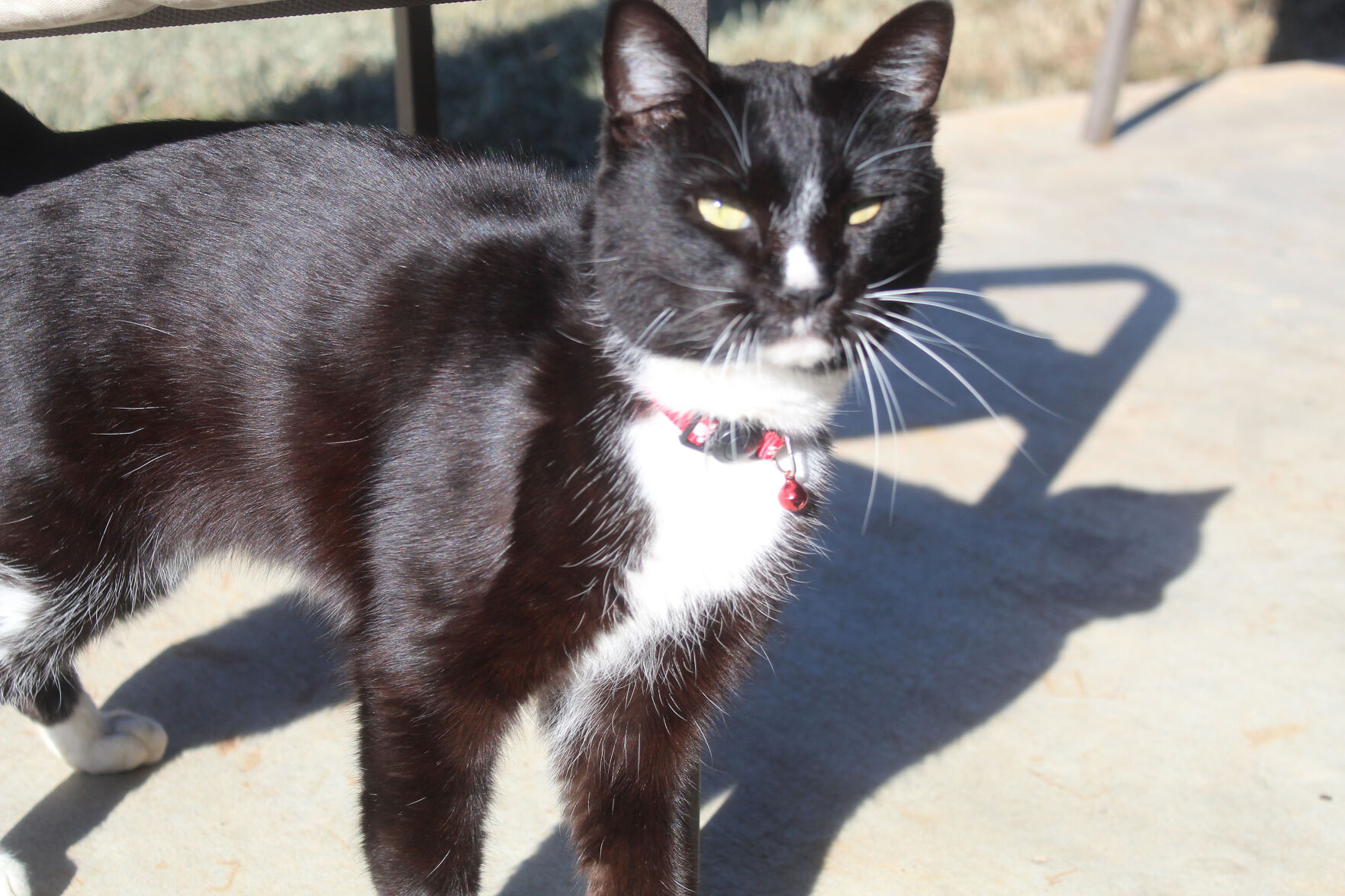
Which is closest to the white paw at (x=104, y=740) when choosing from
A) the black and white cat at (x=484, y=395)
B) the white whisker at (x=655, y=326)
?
the black and white cat at (x=484, y=395)

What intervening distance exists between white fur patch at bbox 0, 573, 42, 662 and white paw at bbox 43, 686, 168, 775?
0.75 ft

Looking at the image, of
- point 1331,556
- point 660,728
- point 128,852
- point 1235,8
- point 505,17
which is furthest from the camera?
point 1235,8

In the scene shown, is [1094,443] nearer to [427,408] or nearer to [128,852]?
[427,408]

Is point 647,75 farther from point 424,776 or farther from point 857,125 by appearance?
point 424,776

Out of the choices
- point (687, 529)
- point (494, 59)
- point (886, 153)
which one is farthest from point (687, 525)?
point (494, 59)

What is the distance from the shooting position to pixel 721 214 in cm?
132

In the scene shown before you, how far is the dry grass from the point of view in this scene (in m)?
4.58

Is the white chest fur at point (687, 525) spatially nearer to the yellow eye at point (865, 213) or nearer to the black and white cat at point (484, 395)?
the black and white cat at point (484, 395)

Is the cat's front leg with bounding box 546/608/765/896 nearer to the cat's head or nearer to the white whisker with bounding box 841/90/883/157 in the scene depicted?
the cat's head

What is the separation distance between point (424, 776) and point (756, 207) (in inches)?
32.1

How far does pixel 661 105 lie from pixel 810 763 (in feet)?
3.80

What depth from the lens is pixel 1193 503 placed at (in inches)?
110

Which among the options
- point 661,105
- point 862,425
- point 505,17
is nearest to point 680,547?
point 661,105

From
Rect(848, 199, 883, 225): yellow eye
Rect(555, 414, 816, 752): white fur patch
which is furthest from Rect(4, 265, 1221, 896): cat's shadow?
Rect(848, 199, 883, 225): yellow eye
